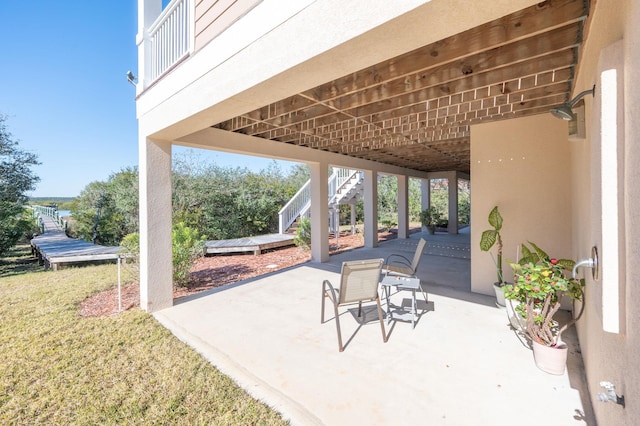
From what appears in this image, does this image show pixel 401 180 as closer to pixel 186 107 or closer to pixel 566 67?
pixel 566 67

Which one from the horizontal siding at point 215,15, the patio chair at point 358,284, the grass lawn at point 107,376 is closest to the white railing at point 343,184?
the patio chair at point 358,284

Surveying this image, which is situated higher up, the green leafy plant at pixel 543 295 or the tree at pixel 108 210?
the tree at pixel 108 210

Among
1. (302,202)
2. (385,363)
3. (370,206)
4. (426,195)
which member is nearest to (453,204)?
(426,195)

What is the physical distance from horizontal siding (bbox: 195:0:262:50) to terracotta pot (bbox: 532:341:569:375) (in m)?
4.50

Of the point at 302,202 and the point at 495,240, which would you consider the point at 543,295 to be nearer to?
the point at 495,240

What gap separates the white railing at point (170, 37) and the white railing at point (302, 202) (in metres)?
8.12

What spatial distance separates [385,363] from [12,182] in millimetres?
13649

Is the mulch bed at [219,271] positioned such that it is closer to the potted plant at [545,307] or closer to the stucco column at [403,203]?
the stucco column at [403,203]

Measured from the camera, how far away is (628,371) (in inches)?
47.3

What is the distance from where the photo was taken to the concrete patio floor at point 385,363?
2293 millimetres

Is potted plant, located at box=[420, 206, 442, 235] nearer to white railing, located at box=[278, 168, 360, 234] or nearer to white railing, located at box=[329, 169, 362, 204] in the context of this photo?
white railing, located at box=[329, 169, 362, 204]

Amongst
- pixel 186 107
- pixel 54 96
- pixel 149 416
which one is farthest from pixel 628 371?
pixel 54 96

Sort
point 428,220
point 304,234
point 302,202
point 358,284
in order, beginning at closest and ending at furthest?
1. point 358,284
2. point 304,234
3. point 302,202
4. point 428,220

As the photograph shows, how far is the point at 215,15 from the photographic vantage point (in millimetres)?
3240
